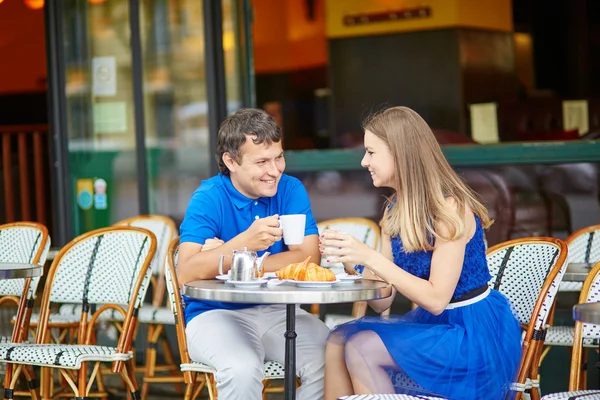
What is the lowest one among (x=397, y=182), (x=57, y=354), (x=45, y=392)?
(x=45, y=392)

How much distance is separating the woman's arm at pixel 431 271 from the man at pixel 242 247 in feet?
1.37

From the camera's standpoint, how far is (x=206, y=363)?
3.37 m

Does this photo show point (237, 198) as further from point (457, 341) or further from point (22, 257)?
point (22, 257)

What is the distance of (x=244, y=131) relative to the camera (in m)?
3.46

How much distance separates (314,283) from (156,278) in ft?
11.0

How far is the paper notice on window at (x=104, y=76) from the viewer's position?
663 cm

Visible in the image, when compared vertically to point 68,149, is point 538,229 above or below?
below

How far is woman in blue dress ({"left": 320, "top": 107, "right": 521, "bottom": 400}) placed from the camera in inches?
119

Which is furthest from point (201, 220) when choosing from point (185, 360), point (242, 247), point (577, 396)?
point (577, 396)

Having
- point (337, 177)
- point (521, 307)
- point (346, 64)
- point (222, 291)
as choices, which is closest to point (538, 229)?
point (337, 177)

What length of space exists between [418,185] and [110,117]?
12.9 feet

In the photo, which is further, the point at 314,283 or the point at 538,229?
the point at 538,229

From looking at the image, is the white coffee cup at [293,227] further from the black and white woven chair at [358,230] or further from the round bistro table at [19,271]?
the black and white woven chair at [358,230]

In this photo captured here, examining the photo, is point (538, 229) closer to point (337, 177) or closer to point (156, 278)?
point (337, 177)
